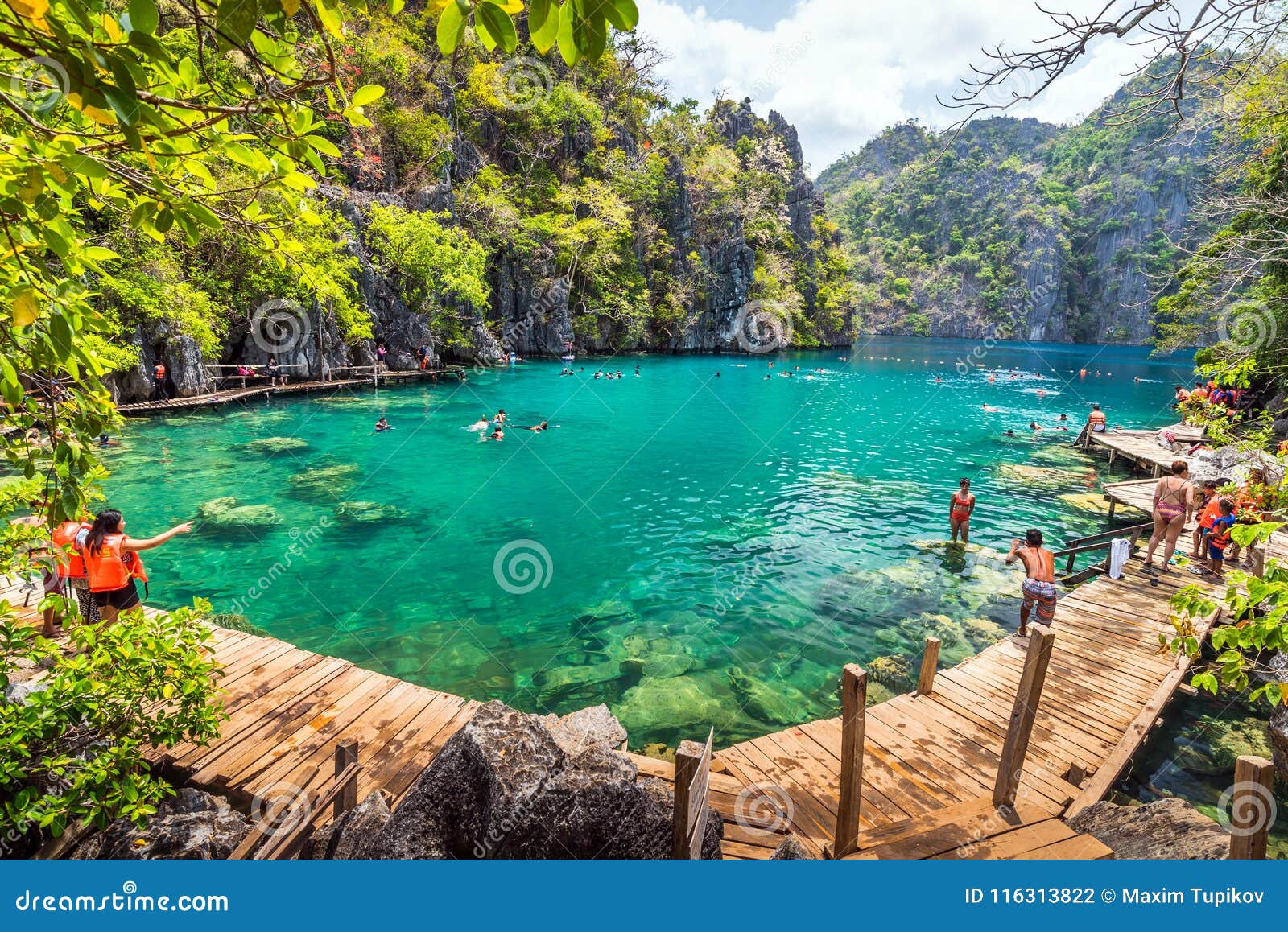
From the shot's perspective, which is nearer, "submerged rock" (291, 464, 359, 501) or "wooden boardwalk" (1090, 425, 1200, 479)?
"submerged rock" (291, 464, 359, 501)

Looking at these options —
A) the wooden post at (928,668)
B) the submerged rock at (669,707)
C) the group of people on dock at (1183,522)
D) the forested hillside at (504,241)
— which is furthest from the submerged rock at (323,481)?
the group of people on dock at (1183,522)

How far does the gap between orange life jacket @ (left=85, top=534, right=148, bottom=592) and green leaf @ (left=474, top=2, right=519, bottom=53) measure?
23.9 ft

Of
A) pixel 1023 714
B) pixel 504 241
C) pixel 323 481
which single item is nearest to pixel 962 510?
pixel 1023 714

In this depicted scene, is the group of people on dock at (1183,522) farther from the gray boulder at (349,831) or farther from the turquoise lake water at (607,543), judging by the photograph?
the gray boulder at (349,831)

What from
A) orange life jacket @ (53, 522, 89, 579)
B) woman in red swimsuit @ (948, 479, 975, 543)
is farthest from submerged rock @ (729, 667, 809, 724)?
orange life jacket @ (53, 522, 89, 579)

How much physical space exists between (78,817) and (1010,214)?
136827 millimetres

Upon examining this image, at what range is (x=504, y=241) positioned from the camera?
44.6 metres

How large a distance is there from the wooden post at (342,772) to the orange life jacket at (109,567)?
4.04 metres

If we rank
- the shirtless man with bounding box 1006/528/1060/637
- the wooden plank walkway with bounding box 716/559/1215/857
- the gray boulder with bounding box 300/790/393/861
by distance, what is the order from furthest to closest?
1. the shirtless man with bounding box 1006/528/1060/637
2. the wooden plank walkway with bounding box 716/559/1215/857
3. the gray boulder with bounding box 300/790/393/861

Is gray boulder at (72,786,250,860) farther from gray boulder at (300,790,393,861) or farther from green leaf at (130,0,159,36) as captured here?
green leaf at (130,0,159,36)

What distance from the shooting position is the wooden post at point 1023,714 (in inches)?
172

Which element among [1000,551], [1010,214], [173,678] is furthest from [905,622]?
[1010,214]

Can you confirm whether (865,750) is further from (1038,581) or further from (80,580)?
(80,580)

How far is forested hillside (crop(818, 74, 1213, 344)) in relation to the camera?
328 ft
